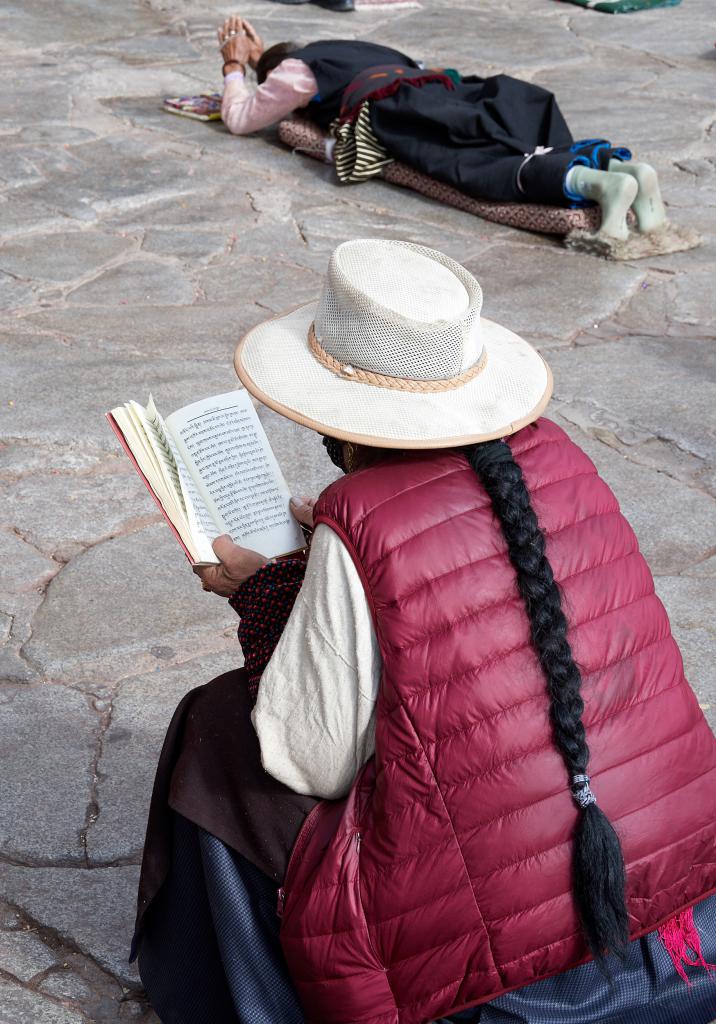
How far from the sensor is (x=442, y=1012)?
5.21 feet

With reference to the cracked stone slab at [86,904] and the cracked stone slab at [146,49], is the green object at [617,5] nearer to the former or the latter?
the cracked stone slab at [146,49]

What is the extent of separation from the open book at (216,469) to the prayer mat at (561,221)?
3.52m

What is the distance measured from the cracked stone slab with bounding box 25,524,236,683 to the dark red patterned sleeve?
3.40ft

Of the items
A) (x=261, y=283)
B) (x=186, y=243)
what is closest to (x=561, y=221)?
(x=261, y=283)

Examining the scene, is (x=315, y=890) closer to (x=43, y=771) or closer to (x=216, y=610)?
(x=43, y=771)

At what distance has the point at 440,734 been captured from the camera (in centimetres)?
151

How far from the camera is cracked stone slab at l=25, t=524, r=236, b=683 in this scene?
2.77 metres

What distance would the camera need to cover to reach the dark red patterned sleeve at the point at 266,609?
174 centimetres

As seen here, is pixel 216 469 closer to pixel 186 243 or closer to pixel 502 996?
pixel 502 996

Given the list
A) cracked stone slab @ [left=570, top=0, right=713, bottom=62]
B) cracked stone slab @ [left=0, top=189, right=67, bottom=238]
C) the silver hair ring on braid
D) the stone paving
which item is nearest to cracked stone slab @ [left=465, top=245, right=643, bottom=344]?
the stone paving

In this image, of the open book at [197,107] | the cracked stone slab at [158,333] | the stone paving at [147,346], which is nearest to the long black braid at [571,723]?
the stone paving at [147,346]

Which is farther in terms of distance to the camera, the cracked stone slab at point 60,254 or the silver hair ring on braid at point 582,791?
the cracked stone slab at point 60,254

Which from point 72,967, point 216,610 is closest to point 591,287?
point 216,610

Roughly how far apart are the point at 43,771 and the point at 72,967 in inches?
19.7
